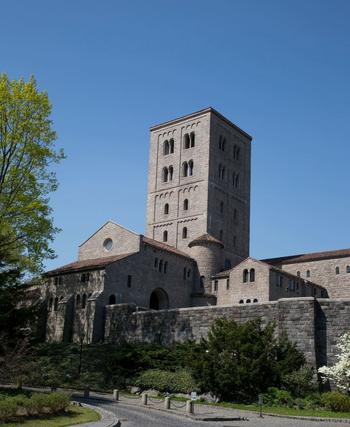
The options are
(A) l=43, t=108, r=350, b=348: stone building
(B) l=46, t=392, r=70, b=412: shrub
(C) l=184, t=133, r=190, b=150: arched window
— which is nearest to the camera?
(B) l=46, t=392, r=70, b=412: shrub

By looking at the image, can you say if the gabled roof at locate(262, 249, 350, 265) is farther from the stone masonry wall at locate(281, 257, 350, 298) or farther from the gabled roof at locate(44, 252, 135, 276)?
the gabled roof at locate(44, 252, 135, 276)

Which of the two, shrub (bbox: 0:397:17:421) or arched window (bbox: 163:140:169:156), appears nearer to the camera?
shrub (bbox: 0:397:17:421)

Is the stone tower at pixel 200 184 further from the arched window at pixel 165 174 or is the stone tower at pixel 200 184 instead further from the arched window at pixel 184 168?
the arched window at pixel 165 174

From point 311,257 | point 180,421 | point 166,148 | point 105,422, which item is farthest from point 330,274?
point 105,422

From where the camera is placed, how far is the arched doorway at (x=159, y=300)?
5716 cm

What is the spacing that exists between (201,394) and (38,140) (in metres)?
17.7

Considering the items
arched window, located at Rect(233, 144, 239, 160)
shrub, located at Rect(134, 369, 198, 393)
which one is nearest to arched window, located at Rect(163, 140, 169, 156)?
arched window, located at Rect(233, 144, 239, 160)

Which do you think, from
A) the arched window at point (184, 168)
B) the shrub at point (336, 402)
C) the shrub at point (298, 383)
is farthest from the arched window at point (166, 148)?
the shrub at point (336, 402)

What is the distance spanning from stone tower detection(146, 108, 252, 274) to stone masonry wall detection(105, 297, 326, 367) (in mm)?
22078

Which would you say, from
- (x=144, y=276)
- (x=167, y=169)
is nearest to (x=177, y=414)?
(x=144, y=276)

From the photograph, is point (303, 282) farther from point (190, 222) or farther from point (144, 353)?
point (144, 353)

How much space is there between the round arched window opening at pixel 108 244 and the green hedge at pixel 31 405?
35338 millimetres

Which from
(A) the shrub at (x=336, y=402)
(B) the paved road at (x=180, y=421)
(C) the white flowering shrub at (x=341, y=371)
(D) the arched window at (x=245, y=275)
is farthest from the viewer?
(D) the arched window at (x=245, y=275)

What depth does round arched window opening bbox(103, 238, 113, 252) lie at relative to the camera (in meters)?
57.0
